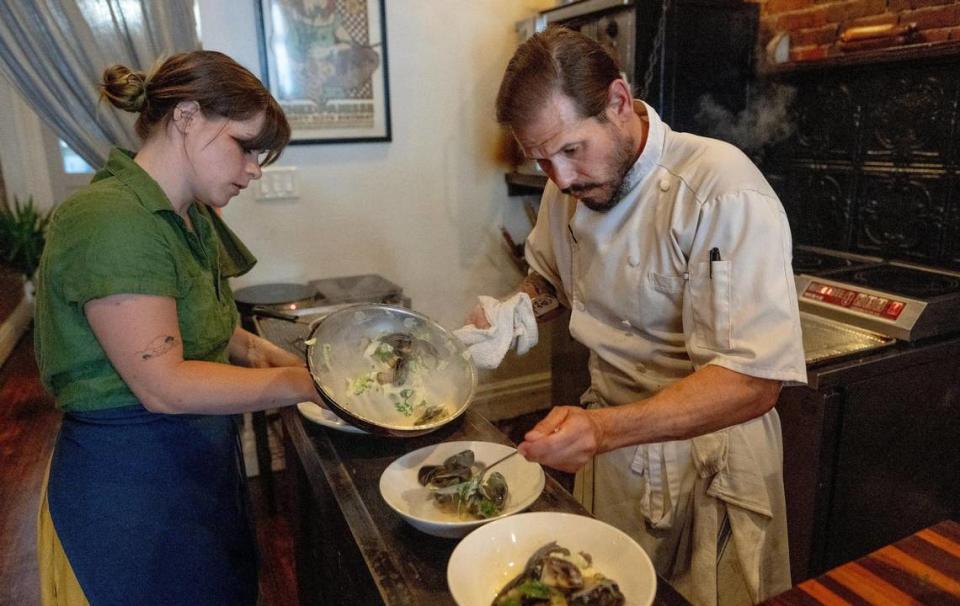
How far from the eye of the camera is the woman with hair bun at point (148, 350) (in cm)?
112

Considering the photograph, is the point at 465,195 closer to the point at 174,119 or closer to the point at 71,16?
the point at 71,16

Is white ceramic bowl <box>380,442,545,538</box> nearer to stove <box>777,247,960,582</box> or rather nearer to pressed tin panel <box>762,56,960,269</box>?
stove <box>777,247,960,582</box>

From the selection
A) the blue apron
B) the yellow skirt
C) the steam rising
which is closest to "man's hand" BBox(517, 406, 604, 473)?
the blue apron

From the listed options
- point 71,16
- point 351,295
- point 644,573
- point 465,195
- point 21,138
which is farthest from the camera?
point 21,138

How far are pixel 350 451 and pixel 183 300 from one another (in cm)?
41

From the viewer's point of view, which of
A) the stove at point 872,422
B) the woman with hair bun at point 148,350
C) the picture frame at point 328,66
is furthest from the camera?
the picture frame at point 328,66

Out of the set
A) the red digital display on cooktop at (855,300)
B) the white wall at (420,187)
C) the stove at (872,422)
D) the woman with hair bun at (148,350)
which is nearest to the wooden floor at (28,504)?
the white wall at (420,187)

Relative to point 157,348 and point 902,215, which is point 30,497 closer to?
point 157,348

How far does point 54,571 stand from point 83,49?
2035 mm

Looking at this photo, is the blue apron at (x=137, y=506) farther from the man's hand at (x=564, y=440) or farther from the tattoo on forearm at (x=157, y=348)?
the man's hand at (x=564, y=440)

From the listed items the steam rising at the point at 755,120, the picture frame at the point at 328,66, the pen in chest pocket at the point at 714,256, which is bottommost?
the pen in chest pocket at the point at 714,256

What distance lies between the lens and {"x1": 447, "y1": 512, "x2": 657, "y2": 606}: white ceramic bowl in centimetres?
87

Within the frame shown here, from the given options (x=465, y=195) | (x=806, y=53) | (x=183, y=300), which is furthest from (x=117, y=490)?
(x=806, y=53)

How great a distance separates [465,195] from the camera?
11.0 feet
